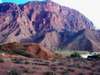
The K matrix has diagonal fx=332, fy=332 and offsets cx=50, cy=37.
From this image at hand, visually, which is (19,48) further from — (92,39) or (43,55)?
(92,39)

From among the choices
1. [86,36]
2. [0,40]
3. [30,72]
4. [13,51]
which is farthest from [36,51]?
[0,40]

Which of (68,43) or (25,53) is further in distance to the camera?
(68,43)

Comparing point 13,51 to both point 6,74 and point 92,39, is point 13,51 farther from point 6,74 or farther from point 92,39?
point 92,39

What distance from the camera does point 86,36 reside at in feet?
574

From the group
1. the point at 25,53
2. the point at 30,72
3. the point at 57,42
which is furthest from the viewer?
the point at 57,42

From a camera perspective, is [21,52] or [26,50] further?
[26,50]

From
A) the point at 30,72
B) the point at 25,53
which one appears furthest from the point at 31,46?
the point at 30,72

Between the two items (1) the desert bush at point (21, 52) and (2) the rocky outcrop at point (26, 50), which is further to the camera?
(2) the rocky outcrop at point (26, 50)

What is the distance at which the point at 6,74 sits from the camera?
19.2m

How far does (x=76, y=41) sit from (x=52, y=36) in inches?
767

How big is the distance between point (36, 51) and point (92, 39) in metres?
131

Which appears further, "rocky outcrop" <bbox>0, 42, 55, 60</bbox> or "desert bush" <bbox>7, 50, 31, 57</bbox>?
"rocky outcrop" <bbox>0, 42, 55, 60</bbox>

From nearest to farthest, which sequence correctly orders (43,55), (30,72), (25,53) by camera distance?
(30,72), (25,53), (43,55)

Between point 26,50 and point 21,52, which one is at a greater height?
point 26,50
